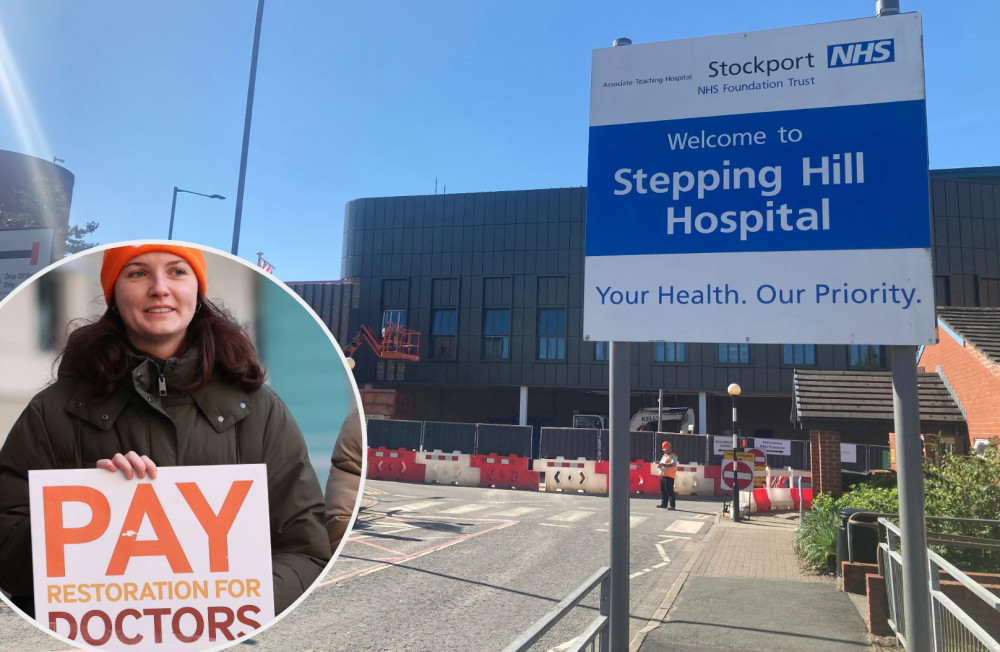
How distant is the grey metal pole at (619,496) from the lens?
3.94 m

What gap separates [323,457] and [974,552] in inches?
340

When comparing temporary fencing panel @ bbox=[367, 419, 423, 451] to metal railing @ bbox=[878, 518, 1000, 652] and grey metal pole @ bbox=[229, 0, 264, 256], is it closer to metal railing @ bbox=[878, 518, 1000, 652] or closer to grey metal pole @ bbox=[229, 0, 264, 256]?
grey metal pole @ bbox=[229, 0, 264, 256]

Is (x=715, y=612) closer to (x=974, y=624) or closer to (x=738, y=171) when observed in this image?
(x=974, y=624)

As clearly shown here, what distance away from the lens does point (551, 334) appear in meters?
42.3

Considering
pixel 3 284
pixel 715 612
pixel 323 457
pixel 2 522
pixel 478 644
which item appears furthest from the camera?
pixel 3 284

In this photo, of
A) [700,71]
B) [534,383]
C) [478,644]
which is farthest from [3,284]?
[700,71]

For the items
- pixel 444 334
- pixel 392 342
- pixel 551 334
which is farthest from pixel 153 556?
pixel 444 334

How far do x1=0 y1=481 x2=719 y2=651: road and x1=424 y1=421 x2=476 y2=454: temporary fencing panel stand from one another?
8.47 meters

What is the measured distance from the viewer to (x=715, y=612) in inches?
303

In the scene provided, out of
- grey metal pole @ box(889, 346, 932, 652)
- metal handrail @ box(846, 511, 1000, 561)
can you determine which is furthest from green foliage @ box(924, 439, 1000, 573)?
grey metal pole @ box(889, 346, 932, 652)

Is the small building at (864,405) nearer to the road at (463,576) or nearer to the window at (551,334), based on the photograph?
the road at (463,576)

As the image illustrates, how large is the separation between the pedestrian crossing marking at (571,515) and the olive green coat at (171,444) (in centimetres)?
1565

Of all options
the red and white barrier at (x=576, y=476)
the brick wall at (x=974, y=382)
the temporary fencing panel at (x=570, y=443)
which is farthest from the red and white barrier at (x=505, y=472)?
the brick wall at (x=974, y=382)

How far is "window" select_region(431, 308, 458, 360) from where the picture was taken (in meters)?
43.9
